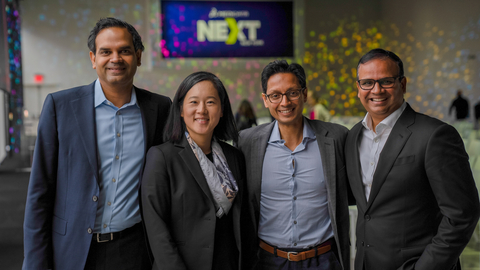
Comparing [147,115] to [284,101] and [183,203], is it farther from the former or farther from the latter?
[284,101]

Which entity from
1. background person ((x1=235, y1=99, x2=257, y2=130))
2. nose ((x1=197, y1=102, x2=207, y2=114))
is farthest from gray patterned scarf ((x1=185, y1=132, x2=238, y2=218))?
background person ((x1=235, y1=99, x2=257, y2=130))

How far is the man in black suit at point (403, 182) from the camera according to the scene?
1396 millimetres

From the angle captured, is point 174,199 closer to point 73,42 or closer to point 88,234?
point 88,234

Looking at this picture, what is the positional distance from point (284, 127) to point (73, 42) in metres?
10.8

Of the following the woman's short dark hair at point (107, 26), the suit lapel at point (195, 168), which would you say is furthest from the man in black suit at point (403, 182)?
the woman's short dark hair at point (107, 26)

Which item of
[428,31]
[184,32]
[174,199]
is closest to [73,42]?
[184,32]

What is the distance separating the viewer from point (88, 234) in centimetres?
156

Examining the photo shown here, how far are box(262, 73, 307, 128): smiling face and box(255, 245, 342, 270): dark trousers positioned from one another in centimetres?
60

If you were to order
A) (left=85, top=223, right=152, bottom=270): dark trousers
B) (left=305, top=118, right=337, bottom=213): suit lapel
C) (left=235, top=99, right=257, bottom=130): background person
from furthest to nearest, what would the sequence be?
(left=235, top=99, right=257, bottom=130): background person
(left=305, top=118, right=337, bottom=213): suit lapel
(left=85, top=223, right=152, bottom=270): dark trousers

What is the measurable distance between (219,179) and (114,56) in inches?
26.5

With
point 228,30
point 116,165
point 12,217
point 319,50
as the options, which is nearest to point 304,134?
point 116,165

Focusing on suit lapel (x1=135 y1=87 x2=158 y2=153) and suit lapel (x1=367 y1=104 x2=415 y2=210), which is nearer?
suit lapel (x1=367 y1=104 x2=415 y2=210)

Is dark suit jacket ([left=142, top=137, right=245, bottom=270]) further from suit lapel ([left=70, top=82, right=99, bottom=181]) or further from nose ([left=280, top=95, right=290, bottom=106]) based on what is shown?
nose ([left=280, top=95, right=290, bottom=106])

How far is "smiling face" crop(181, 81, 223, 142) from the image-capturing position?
1518 mm
